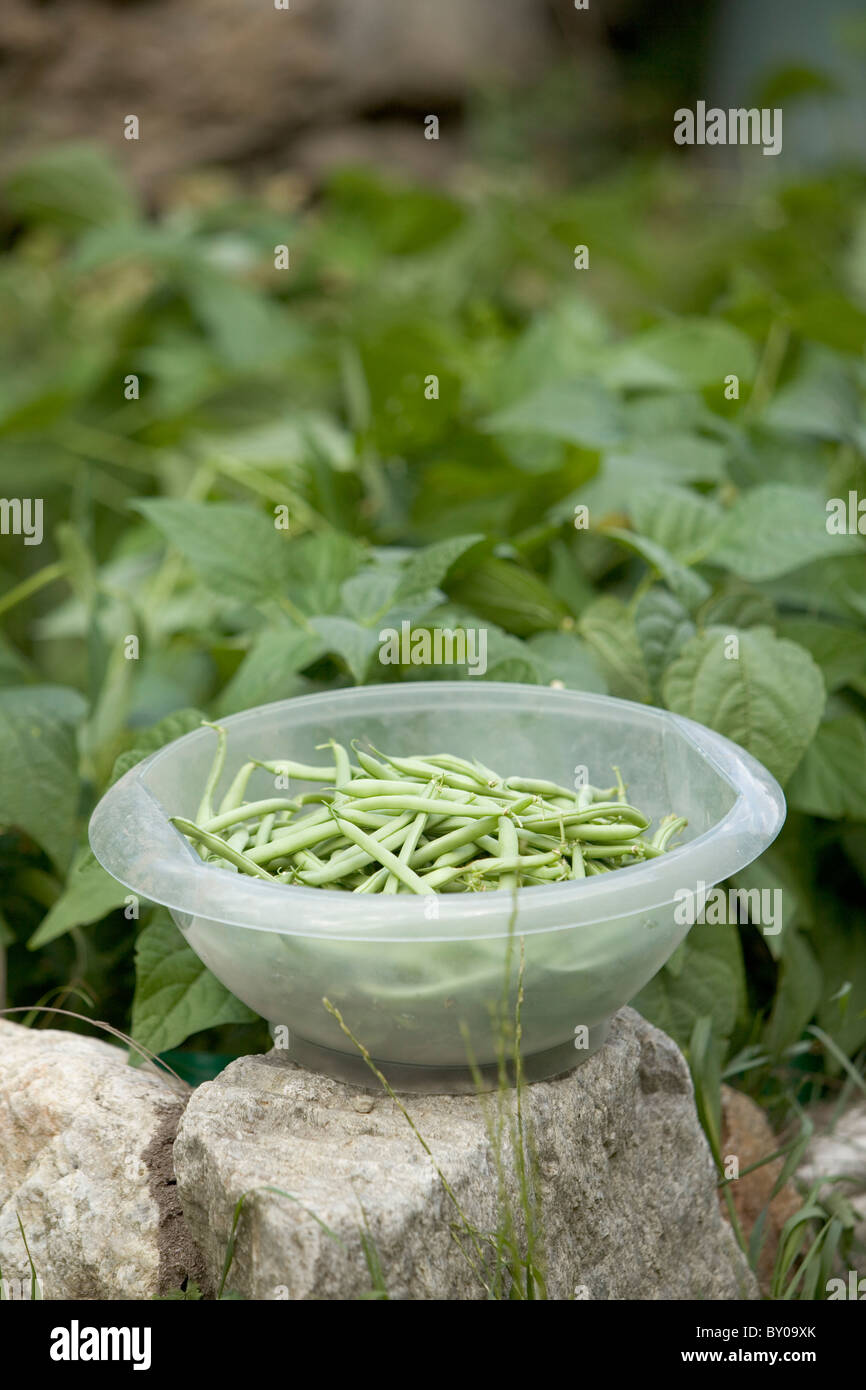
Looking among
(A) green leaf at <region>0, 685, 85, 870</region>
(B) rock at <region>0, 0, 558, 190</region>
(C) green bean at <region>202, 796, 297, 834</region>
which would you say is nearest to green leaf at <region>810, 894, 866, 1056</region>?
(C) green bean at <region>202, 796, 297, 834</region>

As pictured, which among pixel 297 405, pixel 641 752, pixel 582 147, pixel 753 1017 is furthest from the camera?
pixel 582 147

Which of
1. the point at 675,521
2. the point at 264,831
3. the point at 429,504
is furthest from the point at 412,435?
the point at 264,831

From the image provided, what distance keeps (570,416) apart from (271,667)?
3.12 feet

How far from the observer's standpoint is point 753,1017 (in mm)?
1516

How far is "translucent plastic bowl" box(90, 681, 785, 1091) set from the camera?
883mm

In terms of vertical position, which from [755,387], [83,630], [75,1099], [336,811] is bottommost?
[75,1099]

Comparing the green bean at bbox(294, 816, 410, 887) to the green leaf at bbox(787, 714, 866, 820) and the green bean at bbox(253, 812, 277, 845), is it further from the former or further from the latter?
the green leaf at bbox(787, 714, 866, 820)

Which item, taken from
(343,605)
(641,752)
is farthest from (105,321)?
(641,752)

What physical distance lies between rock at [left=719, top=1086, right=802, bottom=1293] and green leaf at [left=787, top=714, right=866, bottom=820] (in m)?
0.36

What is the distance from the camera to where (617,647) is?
1.48m

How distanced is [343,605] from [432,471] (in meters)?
0.62

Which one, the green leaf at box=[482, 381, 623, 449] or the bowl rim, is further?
the green leaf at box=[482, 381, 623, 449]

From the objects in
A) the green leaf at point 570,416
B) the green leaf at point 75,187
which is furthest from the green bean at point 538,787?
the green leaf at point 75,187

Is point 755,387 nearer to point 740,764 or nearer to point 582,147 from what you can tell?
point 740,764
